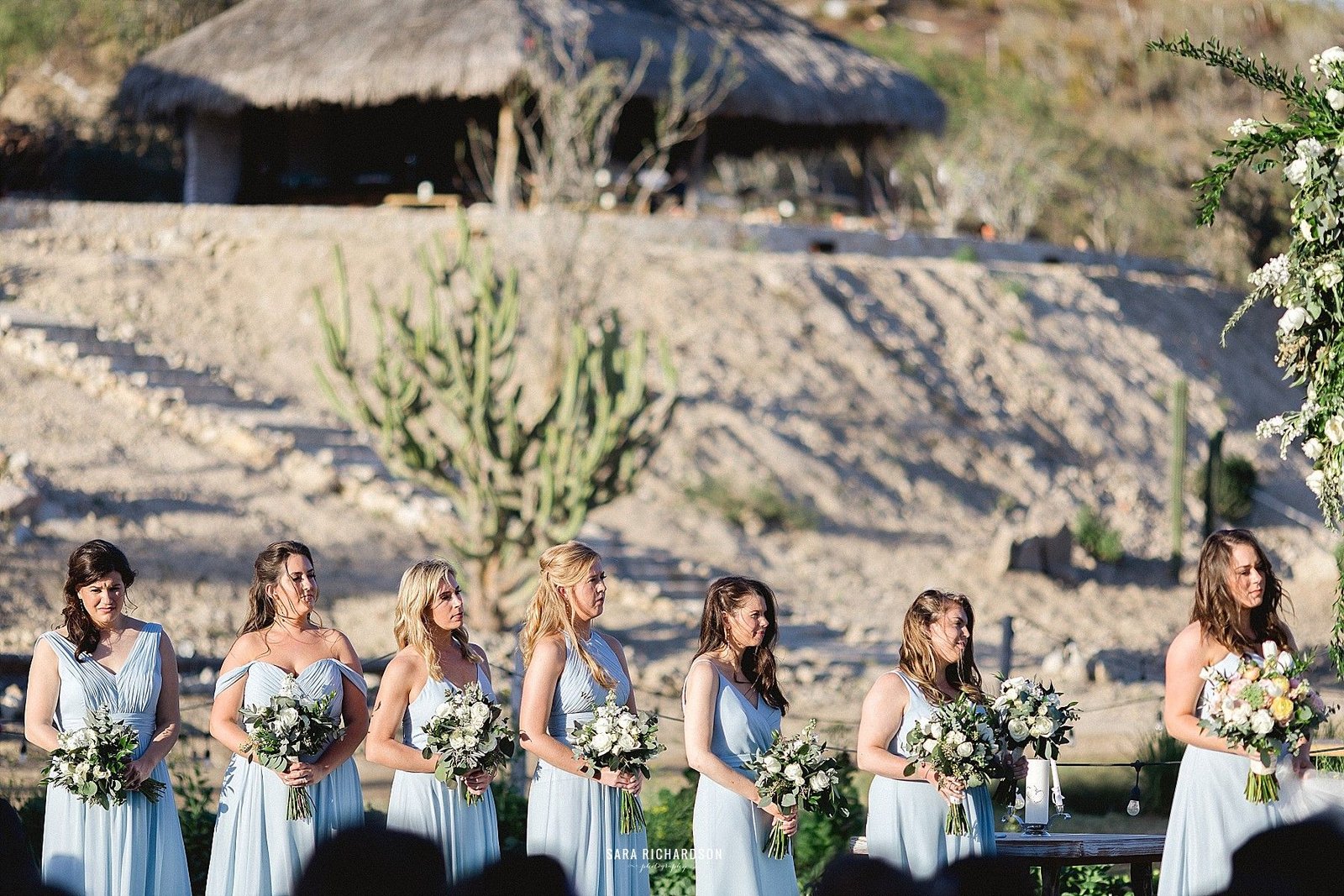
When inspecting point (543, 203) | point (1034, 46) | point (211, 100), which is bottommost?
point (543, 203)

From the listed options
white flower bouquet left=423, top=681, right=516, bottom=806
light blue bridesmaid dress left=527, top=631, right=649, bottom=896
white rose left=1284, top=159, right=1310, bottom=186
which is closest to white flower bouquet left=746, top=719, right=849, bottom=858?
light blue bridesmaid dress left=527, top=631, right=649, bottom=896

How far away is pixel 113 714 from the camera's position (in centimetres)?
562

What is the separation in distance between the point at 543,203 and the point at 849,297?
415 cm

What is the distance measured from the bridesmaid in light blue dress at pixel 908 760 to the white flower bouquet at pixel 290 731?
181cm

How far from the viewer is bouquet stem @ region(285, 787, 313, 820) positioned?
5.50m

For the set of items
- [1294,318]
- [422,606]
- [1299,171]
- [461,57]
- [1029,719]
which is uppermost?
[461,57]

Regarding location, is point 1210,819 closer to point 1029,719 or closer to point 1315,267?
point 1029,719

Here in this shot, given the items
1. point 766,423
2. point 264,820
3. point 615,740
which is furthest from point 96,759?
point 766,423

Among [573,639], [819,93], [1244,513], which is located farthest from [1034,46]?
[573,639]

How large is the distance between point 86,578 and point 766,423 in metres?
14.0

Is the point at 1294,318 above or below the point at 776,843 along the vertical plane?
above

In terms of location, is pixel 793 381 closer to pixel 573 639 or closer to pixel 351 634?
pixel 351 634

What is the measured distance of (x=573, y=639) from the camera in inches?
222

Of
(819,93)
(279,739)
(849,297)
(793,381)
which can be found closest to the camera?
(279,739)
